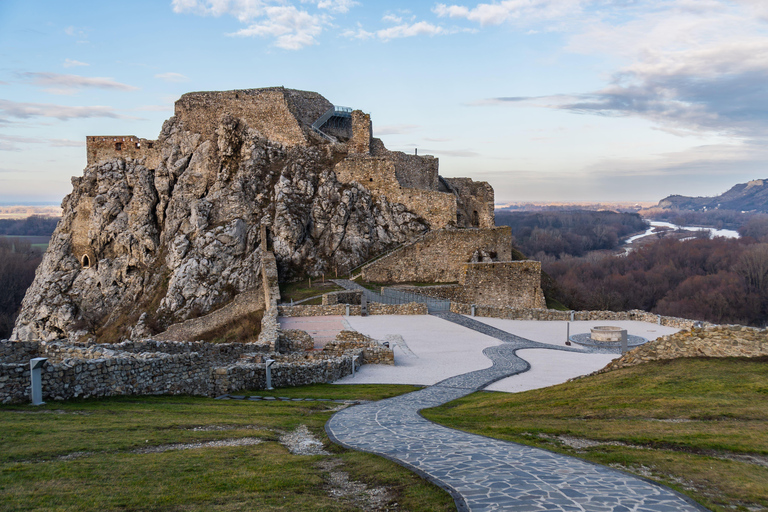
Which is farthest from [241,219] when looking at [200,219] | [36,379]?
[36,379]

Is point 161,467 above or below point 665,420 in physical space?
above

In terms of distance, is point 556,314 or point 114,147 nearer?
point 556,314

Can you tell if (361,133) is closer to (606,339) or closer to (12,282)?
(606,339)

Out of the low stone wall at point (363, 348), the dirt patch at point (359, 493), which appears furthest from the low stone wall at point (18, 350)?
the dirt patch at point (359, 493)

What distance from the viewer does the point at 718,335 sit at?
10609mm

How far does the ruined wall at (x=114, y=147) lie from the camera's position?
44.2m

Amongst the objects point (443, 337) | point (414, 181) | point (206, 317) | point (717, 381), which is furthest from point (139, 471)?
point (414, 181)

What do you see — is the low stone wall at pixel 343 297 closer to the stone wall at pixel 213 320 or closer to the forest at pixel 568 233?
the stone wall at pixel 213 320

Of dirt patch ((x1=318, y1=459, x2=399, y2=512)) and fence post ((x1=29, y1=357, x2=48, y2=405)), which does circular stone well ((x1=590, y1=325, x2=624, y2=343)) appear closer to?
dirt patch ((x1=318, y1=459, x2=399, y2=512))

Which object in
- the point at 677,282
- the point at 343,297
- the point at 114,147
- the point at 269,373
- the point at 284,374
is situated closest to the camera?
the point at 269,373

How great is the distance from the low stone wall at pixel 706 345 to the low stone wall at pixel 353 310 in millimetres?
15387

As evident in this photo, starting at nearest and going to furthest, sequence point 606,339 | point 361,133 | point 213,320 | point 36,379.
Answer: point 36,379 → point 606,339 → point 213,320 → point 361,133

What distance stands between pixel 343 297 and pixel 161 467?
22007mm

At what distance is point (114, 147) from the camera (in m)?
44.3
